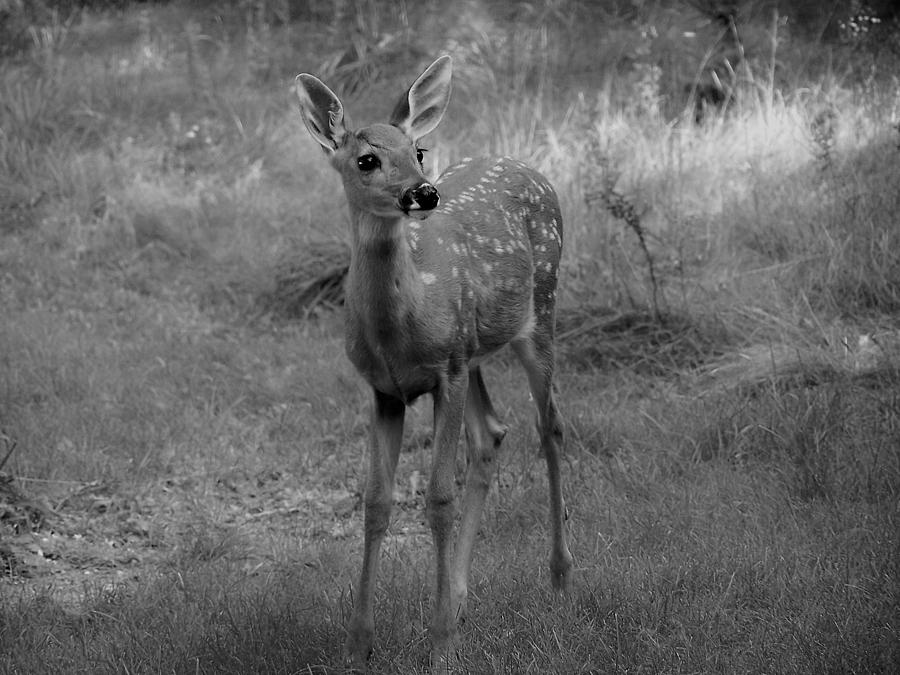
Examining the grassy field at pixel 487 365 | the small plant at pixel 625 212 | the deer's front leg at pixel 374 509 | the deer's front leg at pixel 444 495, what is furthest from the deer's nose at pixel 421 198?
the small plant at pixel 625 212

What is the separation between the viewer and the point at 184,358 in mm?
7508

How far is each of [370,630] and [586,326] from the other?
11.0 feet

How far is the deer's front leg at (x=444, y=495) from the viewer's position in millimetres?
4145

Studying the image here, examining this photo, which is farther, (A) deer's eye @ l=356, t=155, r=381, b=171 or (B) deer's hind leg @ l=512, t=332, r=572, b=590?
(B) deer's hind leg @ l=512, t=332, r=572, b=590

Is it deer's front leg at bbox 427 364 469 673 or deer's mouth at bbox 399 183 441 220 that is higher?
deer's mouth at bbox 399 183 441 220

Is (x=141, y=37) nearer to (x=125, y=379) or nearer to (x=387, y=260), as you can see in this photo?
(x=125, y=379)

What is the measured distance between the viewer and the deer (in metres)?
4.14

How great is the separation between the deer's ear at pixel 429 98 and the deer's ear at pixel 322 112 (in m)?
0.20

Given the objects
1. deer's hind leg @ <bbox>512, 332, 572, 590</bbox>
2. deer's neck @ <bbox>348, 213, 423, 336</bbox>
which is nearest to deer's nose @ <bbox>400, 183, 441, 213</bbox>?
deer's neck @ <bbox>348, 213, 423, 336</bbox>

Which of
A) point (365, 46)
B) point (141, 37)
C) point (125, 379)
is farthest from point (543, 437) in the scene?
point (141, 37)

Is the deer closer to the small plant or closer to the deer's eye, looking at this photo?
the deer's eye

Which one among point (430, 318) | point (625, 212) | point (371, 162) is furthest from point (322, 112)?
point (625, 212)

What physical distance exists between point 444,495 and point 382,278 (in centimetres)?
79

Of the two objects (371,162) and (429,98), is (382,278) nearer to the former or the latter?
(371,162)
